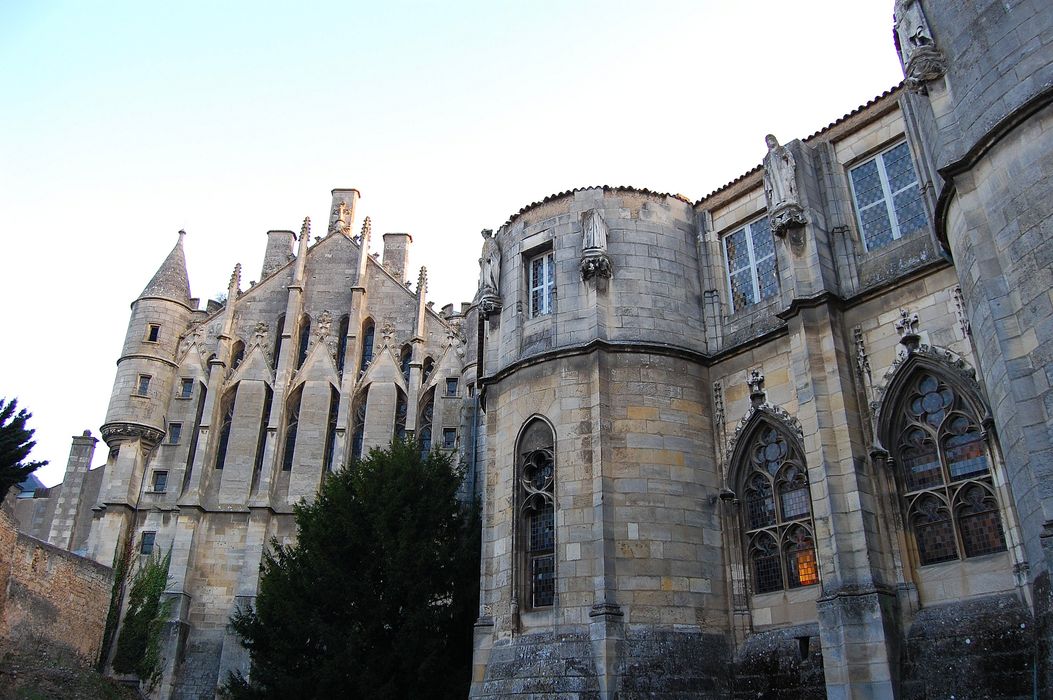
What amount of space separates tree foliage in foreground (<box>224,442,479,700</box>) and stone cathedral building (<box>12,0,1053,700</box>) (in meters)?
2.30

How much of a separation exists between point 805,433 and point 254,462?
19.0 metres

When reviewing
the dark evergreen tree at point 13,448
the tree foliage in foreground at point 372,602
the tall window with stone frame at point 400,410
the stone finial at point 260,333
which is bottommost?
the tree foliage in foreground at point 372,602

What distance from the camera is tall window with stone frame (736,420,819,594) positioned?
13.1 m

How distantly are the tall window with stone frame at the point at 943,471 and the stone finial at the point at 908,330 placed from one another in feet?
1.26

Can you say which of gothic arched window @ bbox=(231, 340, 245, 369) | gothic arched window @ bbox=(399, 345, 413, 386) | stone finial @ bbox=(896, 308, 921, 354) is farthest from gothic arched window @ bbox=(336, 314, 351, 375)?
stone finial @ bbox=(896, 308, 921, 354)

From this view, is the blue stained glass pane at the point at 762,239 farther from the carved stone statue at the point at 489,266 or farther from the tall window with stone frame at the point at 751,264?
the carved stone statue at the point at 489,266

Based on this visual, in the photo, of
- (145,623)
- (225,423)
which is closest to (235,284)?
(225,423)

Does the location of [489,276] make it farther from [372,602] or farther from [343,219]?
[343,219]

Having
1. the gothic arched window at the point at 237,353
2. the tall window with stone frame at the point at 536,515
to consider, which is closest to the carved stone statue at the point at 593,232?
the tall window with stone frame at the point at 536,515

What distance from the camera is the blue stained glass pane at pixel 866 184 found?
46.1ft

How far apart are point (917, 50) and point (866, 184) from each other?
11.6ft

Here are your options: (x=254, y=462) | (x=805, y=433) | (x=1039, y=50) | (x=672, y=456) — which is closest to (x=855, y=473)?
(x=805, y=433)

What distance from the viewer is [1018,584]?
33.8 ft

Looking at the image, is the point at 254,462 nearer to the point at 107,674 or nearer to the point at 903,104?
the point at 107,674
